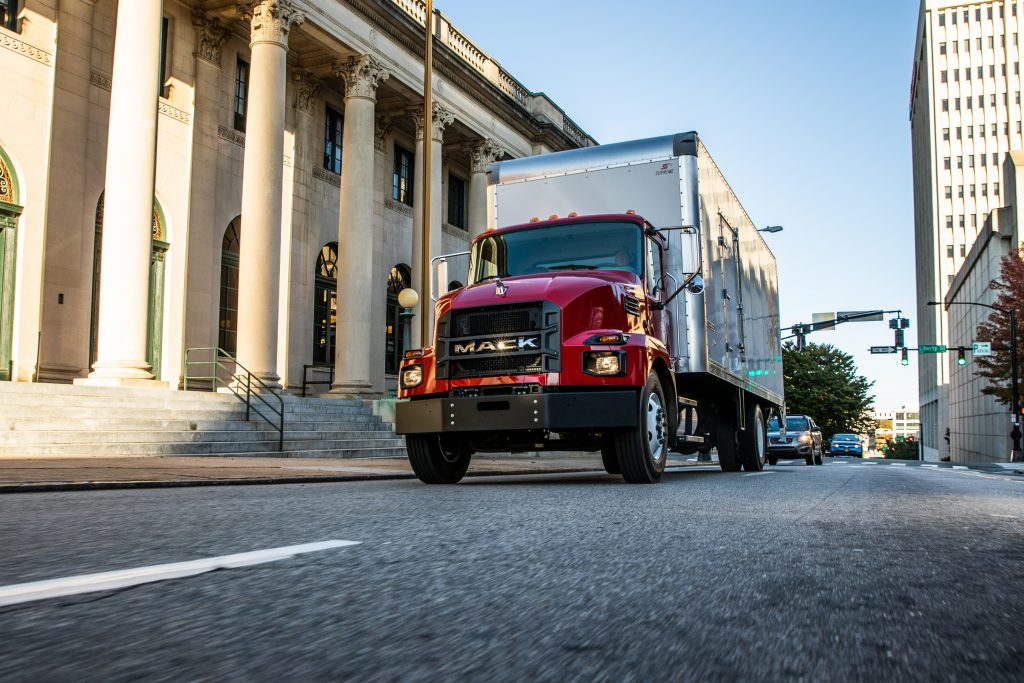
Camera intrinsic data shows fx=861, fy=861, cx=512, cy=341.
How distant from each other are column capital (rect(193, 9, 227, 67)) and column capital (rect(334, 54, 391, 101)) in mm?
3558

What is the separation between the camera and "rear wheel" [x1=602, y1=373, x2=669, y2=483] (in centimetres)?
862

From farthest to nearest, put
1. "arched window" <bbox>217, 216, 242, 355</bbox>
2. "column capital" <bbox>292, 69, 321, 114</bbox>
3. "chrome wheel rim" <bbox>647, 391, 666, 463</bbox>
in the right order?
"column capital" <bbox>292, 69, 321, 114</bbox> < "arched window" <bbox>217, 216, 242, 355</bbox> < "chrome wheel rim" <bbox>647, 391, 666, 463</bbox>

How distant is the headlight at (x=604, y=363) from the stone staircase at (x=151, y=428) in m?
8.44

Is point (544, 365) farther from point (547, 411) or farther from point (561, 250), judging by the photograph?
point (561, 250)

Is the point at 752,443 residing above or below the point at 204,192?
below

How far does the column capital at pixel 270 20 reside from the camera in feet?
72.9

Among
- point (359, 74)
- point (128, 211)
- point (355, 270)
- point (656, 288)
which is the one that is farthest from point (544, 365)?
point (359, 74)

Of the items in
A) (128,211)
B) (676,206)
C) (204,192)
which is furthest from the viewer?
(204,192)

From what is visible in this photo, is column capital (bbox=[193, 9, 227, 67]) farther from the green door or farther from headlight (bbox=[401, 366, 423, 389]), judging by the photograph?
headlight (bbox=[401, 366, 423, 389])

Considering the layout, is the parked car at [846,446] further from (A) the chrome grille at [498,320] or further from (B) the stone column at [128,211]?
(A) the chrome grille at [498,320]

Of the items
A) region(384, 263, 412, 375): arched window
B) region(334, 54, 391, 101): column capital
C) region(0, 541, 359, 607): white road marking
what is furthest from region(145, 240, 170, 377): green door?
region(0, 541, 359, 607): white road marking

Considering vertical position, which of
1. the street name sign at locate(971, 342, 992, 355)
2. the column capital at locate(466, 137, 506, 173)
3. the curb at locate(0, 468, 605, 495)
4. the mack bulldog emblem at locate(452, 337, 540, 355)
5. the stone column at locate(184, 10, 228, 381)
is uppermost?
the column capital at locate(466, 137, 506, 173)

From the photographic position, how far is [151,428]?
591 inches

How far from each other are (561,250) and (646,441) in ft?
8.50
